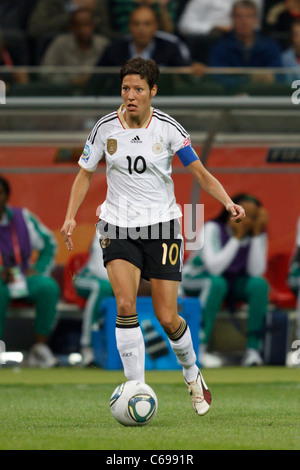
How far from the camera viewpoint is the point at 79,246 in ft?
37.2

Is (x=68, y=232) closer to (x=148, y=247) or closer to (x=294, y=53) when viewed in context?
(x=148, y=247)

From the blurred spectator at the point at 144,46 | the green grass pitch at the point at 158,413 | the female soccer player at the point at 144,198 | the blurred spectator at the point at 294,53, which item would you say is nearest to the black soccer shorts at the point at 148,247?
the female soccer player at the point at 144,198

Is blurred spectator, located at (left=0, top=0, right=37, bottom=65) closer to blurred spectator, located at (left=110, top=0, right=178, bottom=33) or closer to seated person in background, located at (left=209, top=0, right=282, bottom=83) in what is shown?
blurred spectator, located at (left=110, top=0, right=178, bottom=33)

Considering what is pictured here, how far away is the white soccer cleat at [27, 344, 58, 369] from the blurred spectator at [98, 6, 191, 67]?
138 inches

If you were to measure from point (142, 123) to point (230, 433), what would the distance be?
80.3 inches

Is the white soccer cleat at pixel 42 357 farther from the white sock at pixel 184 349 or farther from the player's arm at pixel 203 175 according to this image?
the player's arm at pixel 203 175

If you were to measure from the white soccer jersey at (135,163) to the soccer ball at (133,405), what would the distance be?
103 cm

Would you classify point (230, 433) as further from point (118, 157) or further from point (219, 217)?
point (219, 217)

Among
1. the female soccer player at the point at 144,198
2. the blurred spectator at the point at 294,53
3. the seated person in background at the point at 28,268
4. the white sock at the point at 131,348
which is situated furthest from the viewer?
the blurred spectator at the point at 294,53

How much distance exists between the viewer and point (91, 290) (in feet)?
35.2

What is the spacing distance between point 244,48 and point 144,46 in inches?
54.2

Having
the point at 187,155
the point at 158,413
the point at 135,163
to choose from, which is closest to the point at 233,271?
the point at 158,413

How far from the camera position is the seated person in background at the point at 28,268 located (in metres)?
10.5

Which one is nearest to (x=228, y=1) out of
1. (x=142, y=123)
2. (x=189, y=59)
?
(x=189, y=59)
